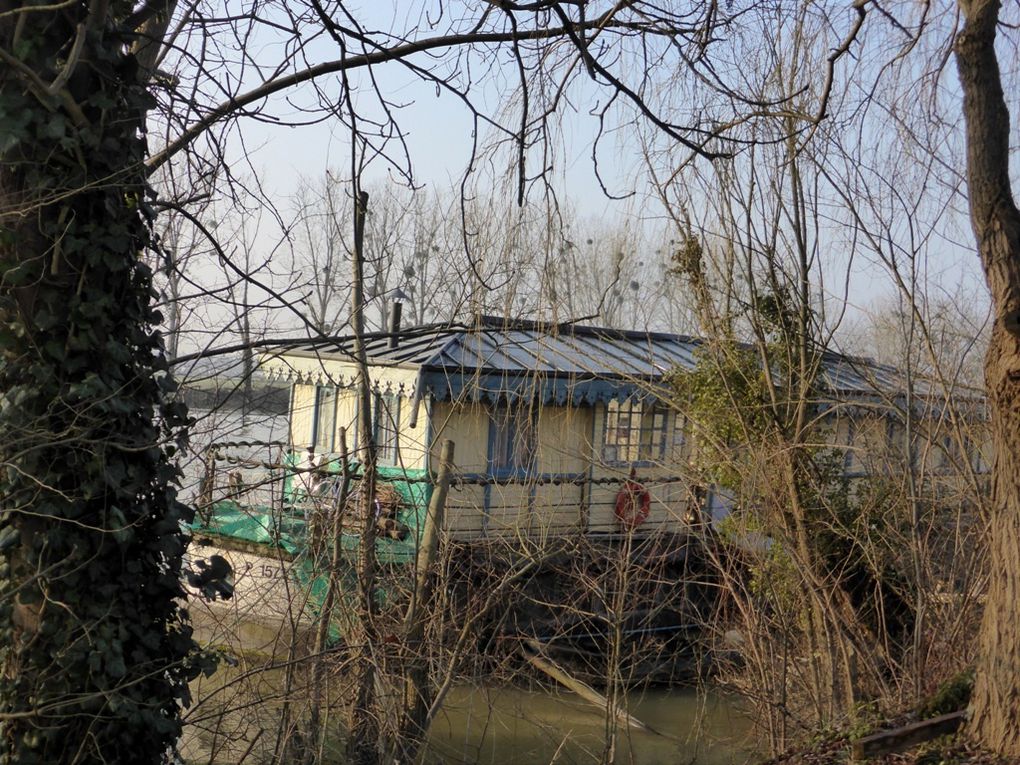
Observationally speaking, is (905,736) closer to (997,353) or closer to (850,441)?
(997,353)

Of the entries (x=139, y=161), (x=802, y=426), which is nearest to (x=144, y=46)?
(x=139, y=161)

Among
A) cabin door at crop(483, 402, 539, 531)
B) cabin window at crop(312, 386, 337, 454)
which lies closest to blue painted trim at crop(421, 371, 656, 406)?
cabin door at crop(483, 402, 539, 531)

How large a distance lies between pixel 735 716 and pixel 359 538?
558 cm

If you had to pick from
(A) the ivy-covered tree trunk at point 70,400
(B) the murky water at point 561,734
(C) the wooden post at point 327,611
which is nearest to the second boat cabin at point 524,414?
(B) the murky water at point 561,734

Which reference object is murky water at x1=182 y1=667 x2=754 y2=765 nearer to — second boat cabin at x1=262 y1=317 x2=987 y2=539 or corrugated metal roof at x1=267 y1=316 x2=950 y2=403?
second boat cabin at x1=262 y1=317 x2=987 y2=539

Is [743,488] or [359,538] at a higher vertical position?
[743,488]

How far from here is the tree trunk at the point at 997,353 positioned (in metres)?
4.91

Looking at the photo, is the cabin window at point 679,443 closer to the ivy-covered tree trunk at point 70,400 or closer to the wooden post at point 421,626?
the wooden post at point 421,626

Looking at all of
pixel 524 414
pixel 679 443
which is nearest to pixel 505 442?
pixel 524 414

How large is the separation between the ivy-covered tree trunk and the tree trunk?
3.98m

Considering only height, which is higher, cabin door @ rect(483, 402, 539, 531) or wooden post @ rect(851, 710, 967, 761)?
cabin door @ rect(483, 402, 539, 531)

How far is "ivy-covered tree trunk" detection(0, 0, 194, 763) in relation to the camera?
4.07 m

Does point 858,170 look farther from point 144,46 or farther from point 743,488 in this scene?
point 144,46

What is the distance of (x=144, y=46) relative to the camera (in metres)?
4.71
